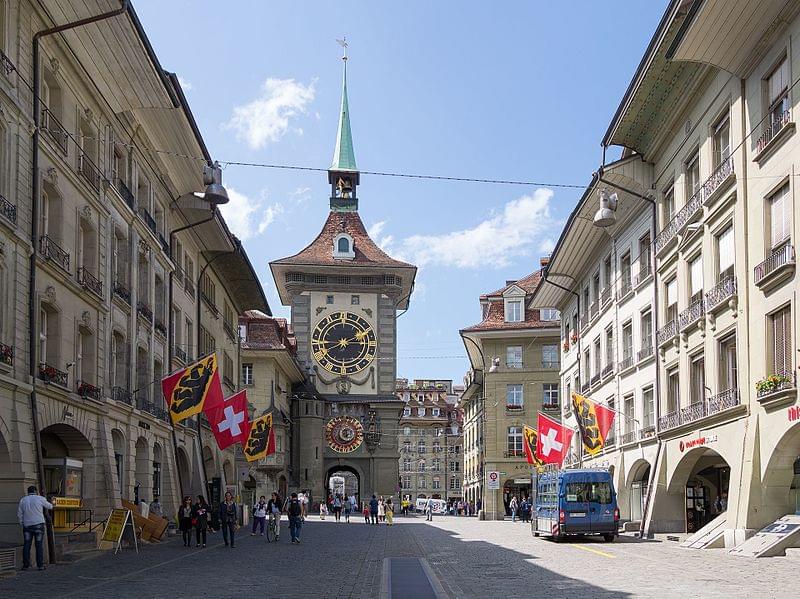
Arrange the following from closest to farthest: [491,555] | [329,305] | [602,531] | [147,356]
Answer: [491,555]
[602,531]
[147,356]
[329,305]

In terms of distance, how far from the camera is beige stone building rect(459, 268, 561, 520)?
258 ft

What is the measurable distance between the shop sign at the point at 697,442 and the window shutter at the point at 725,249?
4516 mm

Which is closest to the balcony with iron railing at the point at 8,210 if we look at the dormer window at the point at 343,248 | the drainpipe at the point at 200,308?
the drainpipe at the point at 200,308

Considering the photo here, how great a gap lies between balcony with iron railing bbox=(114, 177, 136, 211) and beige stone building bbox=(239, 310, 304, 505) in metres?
37.7

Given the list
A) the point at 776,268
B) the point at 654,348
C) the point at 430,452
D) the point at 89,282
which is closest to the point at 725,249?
the point at 776,268

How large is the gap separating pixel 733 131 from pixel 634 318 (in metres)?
13.7

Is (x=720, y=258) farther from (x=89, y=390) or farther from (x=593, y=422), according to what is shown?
(x=89, y=390)

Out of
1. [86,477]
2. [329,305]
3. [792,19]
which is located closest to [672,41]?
[792,19]

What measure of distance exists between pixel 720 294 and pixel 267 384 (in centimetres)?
4992

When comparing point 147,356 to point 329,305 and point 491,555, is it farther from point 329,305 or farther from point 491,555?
point 329,305

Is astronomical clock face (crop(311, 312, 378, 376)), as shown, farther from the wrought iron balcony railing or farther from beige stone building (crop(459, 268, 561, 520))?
the wrought iron balcony railing

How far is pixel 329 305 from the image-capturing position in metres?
91.5

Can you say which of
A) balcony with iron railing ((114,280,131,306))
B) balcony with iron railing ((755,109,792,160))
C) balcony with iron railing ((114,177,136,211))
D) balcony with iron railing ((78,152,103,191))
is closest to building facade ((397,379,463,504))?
balcony with iron railing ((114,177,136,211))

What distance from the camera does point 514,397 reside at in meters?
79.9
